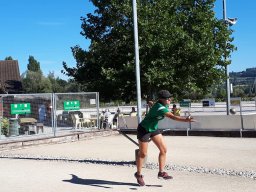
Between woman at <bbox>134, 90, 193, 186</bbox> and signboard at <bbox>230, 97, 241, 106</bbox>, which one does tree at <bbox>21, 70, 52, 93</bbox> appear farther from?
woman at <bbox>134, 90, 193, 186</bbox>

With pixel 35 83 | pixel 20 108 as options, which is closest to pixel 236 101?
pixel 20 108

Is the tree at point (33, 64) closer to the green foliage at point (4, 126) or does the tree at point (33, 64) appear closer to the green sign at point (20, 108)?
the green sign at point (20, 108)

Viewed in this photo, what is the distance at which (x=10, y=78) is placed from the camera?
36.2 meters

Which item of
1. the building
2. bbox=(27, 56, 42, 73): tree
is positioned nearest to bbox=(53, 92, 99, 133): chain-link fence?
the building

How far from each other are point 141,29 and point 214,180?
14902 mm

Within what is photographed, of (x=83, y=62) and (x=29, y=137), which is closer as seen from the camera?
(x=29, y=137)

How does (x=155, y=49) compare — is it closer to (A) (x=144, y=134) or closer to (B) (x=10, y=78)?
(A) (x=144, y=134)

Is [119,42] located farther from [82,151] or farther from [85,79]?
[82,151]

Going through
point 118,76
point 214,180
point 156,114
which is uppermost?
point 118,76

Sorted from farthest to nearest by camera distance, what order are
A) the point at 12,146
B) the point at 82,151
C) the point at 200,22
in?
the point at 200,22, the point at 12,146, the point at 82,151

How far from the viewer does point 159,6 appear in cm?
2289

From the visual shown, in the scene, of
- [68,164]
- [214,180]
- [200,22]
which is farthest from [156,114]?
[200,22]

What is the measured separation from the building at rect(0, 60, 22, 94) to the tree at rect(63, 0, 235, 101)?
10.2m

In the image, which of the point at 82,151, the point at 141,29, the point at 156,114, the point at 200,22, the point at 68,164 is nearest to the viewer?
the point at 156,114
